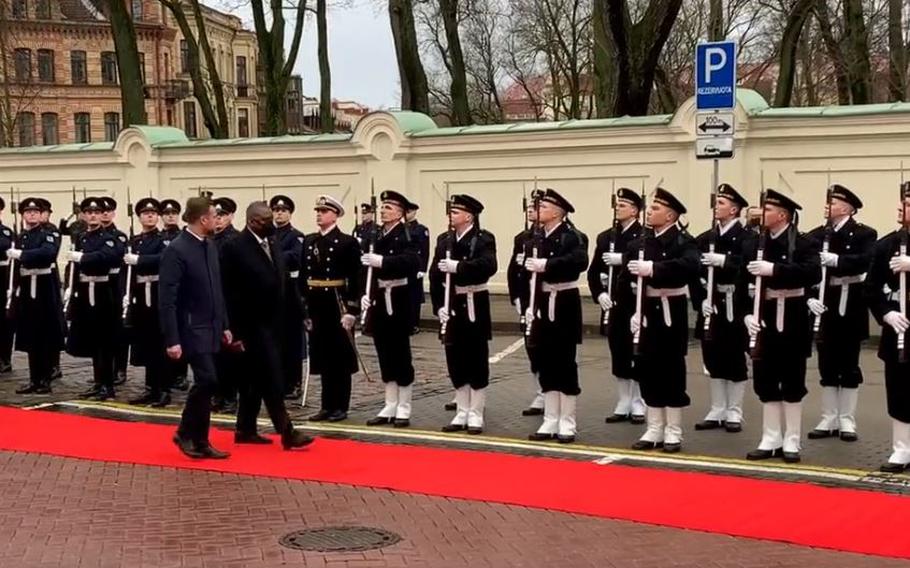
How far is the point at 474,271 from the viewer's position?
10.1m

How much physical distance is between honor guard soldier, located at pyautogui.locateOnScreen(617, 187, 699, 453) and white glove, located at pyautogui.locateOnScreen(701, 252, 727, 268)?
0.55 m

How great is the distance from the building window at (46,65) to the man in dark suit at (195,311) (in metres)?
65.8

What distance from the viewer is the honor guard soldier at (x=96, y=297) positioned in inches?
484

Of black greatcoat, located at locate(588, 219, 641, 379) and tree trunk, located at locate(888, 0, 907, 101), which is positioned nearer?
black greatcoat, located at locate(588, 219, 641, 379)

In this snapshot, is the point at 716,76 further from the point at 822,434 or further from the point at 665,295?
the point at 822,434

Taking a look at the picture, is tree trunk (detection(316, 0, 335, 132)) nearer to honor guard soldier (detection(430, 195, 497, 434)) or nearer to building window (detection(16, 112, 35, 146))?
honor guard soldier (detection(430, 195, 497, 434))

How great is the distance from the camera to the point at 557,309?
9.85 meters

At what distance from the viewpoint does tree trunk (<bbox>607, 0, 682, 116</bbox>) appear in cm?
1980

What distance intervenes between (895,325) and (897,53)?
24418 mm

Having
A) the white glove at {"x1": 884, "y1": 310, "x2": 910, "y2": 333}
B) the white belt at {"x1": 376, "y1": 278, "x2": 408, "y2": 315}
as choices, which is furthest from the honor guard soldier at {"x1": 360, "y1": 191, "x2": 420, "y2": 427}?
the white glove at {"x1": 884, "y1": 310, "x2": 910, "y2": 333}

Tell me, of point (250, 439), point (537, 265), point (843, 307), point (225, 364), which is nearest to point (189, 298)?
point (225, 364)

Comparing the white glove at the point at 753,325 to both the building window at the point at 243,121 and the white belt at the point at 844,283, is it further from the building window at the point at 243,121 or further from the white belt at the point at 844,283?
the building window at the point at 243,121

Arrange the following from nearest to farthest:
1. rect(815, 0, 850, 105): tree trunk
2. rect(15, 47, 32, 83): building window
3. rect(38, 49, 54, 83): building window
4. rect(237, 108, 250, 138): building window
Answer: rect(815, 0, 850, 105): tree trunk
rect(15, 47, 32, 83): building window
rect(38, 49, 54, 83): building window
rect(237, 108, 250, 138): building window

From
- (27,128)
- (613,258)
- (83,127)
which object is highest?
(83,127)
